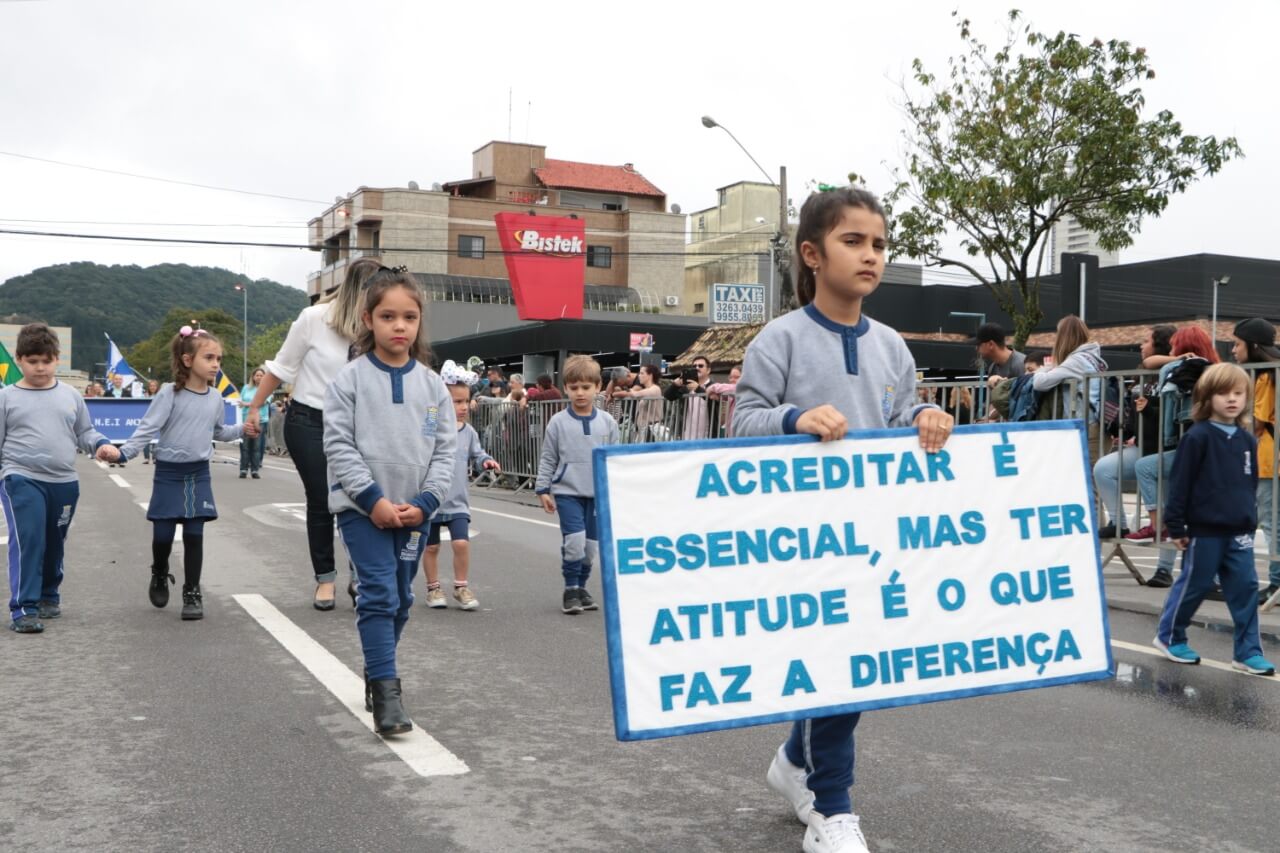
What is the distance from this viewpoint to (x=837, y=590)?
3.43 m

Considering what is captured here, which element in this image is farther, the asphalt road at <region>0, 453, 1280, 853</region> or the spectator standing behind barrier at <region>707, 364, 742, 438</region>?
the spectator standing behind barrier at <region>707, 364, 742, 438</region>

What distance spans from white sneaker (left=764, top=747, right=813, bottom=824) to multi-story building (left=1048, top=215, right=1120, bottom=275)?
22652 millimetres

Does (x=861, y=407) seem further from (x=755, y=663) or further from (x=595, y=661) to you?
(x=595, y=661)

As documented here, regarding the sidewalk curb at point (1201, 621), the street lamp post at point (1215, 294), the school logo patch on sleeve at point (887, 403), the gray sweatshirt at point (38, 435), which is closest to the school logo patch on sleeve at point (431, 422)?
the school logo patch on sleeve at point (887, 403)

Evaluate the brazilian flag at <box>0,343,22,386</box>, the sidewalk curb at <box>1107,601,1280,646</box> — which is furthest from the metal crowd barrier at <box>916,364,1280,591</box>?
the brazilian flag at <box>0,343,22,386</box>

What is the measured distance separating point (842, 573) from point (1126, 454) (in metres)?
6.95

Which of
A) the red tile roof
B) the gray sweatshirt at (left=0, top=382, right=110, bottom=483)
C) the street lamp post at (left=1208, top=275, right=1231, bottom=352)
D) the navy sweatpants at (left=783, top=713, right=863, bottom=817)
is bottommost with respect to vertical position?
the navy sweatpants at (left=783, top=713, right=863, bottom=817)

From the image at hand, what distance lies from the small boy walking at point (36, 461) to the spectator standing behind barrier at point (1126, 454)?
6862 mm

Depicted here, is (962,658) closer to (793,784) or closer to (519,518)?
(793,784)

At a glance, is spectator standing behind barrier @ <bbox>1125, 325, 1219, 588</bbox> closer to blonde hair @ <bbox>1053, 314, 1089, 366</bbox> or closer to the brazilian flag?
blonde hair @ <bbox>1053, 314, 1089, 366</bbox>

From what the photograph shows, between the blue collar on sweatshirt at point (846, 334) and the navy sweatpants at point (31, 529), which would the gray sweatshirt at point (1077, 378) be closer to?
the blue collar on sweatshirt at point (846, 334)

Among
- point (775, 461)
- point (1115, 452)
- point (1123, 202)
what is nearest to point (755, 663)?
point (775, 461)

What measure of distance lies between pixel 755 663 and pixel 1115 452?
7436 mm

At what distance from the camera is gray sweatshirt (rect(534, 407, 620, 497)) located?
322 inches
